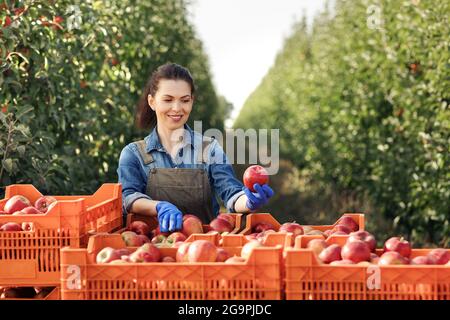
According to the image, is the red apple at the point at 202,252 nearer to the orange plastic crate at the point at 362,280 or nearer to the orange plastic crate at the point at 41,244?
the orange plastic crate at the point at 362,280

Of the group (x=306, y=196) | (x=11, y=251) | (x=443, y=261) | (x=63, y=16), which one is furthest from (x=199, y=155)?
(x=306, y=196)

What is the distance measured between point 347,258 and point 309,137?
1196 centimetres

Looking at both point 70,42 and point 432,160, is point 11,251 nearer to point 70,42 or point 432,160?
point 70,42

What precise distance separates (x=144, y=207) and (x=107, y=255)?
0.99 metres

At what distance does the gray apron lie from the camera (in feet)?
14.7

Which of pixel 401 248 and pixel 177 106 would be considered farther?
pixel 177 106

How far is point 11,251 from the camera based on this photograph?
11.6 feet

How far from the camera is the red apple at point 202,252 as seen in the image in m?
3.09

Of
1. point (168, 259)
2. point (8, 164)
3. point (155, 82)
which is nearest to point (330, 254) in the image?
point (168, 259)

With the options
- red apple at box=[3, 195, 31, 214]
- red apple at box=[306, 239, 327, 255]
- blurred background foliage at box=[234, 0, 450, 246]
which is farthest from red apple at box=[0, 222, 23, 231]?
blurred background foliage at box=[234, 0, 450, 246]

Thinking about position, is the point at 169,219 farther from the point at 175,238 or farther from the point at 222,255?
the point at 222,255

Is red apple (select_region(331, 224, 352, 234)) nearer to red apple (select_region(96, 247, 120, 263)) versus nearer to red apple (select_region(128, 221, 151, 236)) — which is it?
red apple (select_region(128, 221, 151, 236))

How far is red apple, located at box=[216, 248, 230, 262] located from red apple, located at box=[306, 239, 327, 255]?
31 centimetres

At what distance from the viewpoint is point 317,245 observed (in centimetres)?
328
